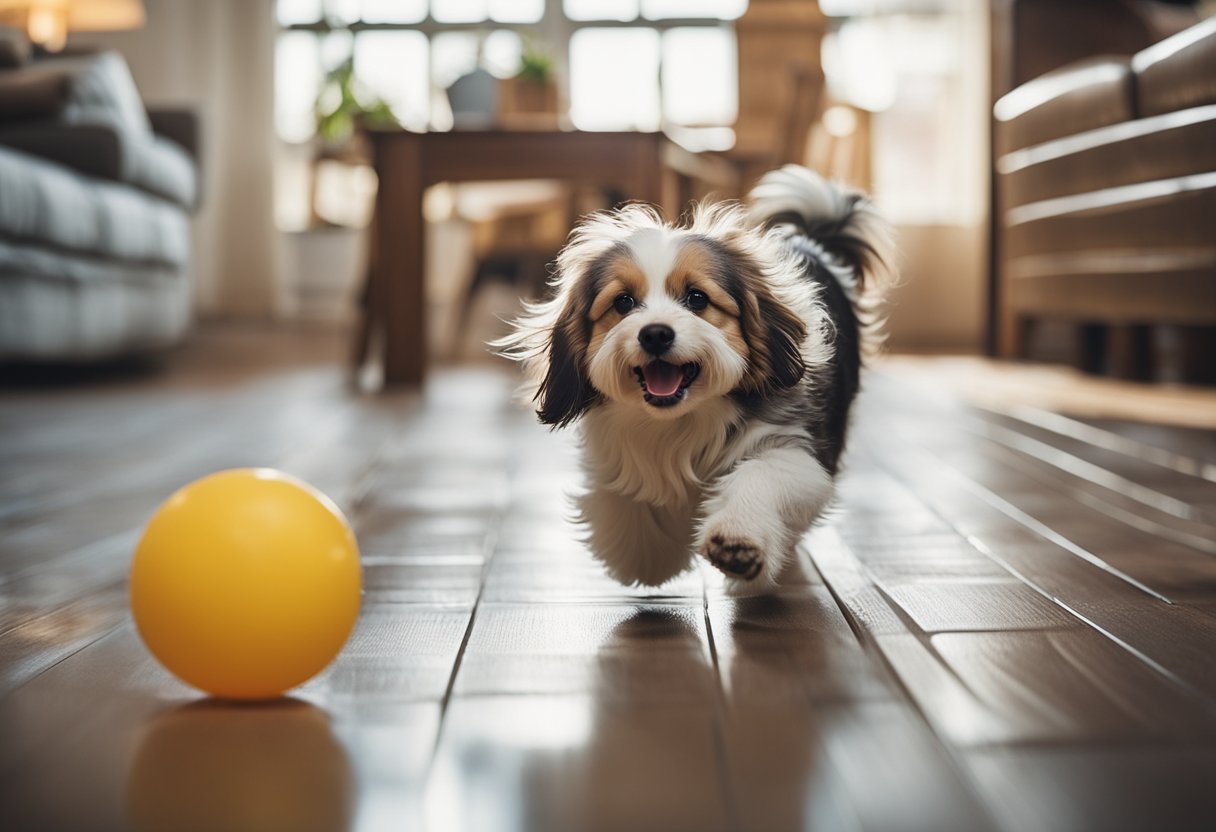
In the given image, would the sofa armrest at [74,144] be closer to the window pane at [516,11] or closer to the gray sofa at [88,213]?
the gray sofa at [88,213]

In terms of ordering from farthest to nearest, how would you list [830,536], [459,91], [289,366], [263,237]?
[263,237], [459,91], [289,366], [830,536]

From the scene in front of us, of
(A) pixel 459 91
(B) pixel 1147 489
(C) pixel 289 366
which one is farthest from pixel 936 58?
(B) pixel 1147 489

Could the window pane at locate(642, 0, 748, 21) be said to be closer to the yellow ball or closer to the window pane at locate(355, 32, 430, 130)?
the window pane at locate(355, 32, 430, 130)

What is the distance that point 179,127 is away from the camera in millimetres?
6543

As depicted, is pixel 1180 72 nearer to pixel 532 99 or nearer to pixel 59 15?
pixel 532 99

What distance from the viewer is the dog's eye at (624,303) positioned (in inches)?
65.5

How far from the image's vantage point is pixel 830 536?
220 centimetres

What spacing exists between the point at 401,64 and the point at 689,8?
6.82 ft

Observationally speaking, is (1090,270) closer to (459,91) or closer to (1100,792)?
(459,91)

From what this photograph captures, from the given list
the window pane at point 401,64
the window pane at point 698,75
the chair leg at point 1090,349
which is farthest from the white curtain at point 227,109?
the chair leg at point 1090,349

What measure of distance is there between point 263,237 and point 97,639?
819cm

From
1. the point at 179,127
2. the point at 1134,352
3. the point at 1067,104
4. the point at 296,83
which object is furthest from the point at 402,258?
the point at 296,83

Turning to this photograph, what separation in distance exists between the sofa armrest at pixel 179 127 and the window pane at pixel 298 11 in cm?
306

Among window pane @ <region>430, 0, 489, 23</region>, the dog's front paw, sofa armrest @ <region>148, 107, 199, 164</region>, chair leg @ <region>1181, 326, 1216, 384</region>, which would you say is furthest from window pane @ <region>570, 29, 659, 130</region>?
the dog's front paw
